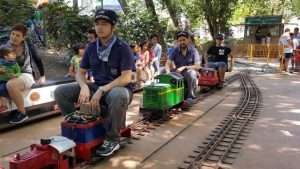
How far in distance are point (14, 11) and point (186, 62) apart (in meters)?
4.99

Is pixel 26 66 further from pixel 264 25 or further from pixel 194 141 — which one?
pixel 264 25

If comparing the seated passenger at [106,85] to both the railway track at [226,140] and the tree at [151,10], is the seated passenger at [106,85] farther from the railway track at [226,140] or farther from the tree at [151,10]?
the tree at [151,10]

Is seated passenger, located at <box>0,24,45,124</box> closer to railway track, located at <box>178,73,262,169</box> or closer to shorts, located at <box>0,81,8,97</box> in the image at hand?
shorts, located at <box>0,81,8,97</box>

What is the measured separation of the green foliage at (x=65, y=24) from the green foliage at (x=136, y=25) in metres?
2.39

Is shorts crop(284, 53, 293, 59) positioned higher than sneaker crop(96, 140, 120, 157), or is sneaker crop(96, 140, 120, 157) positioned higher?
shorts crop(284, 53, 293, 59)

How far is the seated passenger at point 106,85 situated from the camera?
4.11 metres

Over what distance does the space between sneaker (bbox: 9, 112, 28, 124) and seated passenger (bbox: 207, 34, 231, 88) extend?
553cm

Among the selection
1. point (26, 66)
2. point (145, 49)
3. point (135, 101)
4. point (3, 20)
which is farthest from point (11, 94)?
point (145, 49)

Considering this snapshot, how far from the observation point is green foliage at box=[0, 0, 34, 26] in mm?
9487

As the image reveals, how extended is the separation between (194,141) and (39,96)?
2610mm

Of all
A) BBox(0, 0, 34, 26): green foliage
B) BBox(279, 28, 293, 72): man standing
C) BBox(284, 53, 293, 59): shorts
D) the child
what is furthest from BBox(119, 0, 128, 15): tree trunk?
the child

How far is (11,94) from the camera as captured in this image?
5395mm

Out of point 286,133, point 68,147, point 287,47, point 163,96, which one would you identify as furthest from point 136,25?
point 68,147

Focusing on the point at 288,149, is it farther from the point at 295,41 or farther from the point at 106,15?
the point at 295,41
